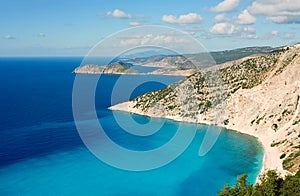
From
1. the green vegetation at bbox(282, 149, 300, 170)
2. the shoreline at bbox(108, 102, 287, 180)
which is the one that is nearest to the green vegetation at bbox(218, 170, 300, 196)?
the shoreline at bbox(108, 102, 287, 180)

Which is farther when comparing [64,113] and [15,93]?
[15,93]

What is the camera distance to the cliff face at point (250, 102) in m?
73.7

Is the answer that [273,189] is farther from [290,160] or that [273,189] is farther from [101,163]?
[101,163]

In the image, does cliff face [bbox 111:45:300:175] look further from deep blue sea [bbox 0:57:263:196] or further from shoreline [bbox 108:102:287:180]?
deep blue sea [bbox 0:57:263:196]

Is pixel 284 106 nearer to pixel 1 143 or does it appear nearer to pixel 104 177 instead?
pixel 104 177

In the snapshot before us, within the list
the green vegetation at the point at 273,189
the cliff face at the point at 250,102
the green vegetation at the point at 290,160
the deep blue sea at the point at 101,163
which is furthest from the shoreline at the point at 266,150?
the green vegetation at the point at 273,189

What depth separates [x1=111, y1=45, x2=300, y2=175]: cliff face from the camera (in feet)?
242

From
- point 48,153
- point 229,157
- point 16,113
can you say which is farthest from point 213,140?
point 16,113

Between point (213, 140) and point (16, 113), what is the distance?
6694 cm

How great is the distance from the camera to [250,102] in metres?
88.9

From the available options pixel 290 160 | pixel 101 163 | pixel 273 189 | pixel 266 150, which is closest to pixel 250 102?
pixel 266 150

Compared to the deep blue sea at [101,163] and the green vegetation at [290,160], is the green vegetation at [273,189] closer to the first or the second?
the deep blue sea at [101,163]

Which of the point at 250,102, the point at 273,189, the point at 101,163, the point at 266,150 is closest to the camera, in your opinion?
the point at 273,189

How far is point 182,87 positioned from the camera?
4370 inches
